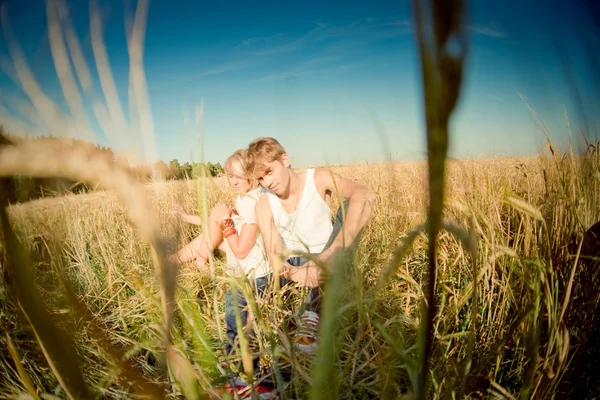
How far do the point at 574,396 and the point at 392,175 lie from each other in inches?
Answer: 23.6

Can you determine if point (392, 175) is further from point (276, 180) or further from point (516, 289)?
point (276, 180)

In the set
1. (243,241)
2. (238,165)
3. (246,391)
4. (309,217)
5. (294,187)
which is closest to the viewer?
(246,391)

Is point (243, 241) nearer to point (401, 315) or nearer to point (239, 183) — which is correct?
point (239, 183)

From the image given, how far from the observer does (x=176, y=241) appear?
0.69ft

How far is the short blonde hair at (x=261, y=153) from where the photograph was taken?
1.60 m

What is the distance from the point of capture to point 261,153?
1.62m

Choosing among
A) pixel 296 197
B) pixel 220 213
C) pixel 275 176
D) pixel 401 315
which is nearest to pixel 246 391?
pixel 401 315

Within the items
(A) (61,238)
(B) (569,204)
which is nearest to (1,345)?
(A) (61,238)

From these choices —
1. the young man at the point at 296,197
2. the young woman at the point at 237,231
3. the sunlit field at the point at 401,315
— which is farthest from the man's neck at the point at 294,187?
the sunlit field at the point at 401,315

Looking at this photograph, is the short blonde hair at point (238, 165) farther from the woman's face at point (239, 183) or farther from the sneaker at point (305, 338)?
→ the sneaker at point (305, 338)

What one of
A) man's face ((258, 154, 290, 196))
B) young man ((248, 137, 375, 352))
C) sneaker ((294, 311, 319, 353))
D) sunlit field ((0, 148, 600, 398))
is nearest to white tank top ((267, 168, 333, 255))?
young man ((248, 137, 375, 352))

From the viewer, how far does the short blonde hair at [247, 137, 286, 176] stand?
1600 millimetres

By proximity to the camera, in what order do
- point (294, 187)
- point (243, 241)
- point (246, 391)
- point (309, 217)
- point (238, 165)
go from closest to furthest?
point (246, 391), point (243, 241), point (309, 217), point (294, 187), point (238, 165)

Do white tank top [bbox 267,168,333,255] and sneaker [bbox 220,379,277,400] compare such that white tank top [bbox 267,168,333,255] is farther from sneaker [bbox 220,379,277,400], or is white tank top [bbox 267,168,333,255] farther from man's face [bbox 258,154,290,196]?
sneaker [bbox 220,379,277,400]
